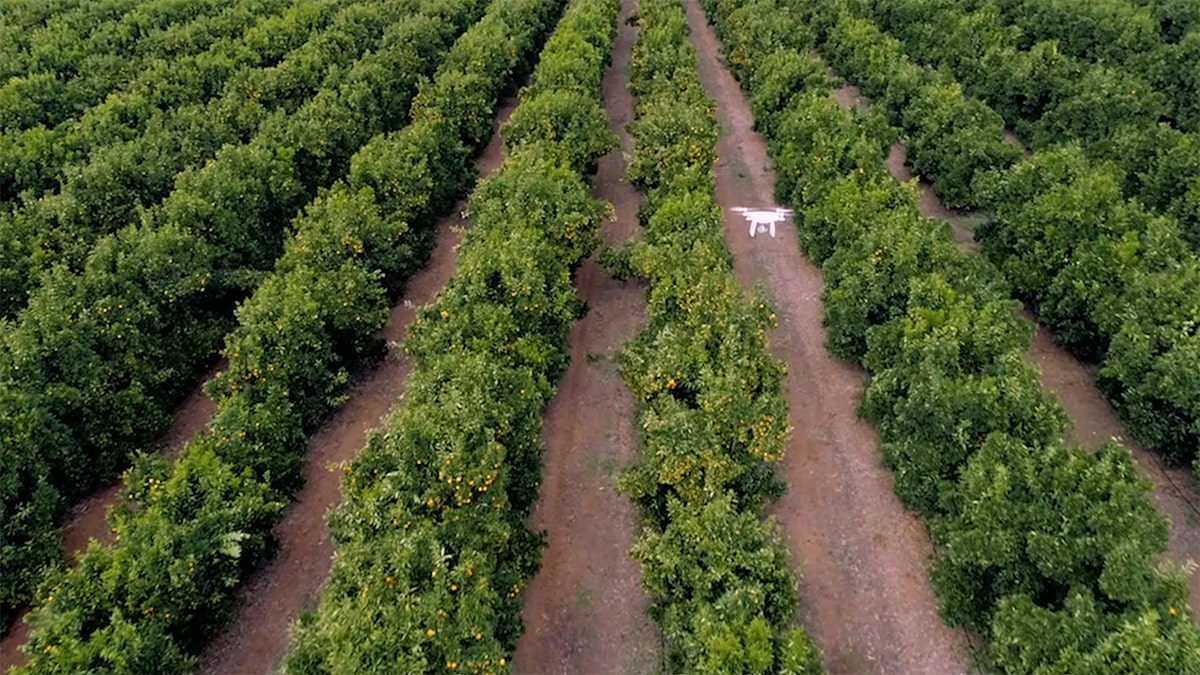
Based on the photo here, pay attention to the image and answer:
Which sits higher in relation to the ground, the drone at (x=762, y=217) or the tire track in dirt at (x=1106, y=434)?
the drone at (x=762, y=217)

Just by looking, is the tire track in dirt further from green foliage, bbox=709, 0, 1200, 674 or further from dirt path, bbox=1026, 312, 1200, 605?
Result: green foliage, bbox=709, 0, 1200, 674

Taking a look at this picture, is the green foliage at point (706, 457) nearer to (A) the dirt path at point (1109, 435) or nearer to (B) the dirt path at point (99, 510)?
(A) the dirt path at point (1109, 435)

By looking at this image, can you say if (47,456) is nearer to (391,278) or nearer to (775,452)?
(391,278)

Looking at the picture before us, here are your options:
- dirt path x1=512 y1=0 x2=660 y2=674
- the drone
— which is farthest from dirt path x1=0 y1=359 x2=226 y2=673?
the drone

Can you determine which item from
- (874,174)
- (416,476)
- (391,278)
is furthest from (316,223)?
(874,174)

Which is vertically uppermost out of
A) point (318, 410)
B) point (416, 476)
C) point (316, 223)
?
point (316, 223)

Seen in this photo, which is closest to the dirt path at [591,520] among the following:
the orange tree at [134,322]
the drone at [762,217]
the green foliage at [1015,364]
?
the drone at [762,217]
